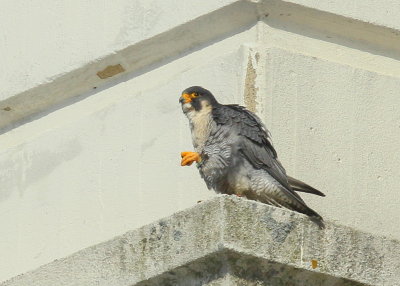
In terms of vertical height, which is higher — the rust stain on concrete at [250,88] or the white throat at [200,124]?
the rust stain on concrete at [250,88]

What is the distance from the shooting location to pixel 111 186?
21.7 ft

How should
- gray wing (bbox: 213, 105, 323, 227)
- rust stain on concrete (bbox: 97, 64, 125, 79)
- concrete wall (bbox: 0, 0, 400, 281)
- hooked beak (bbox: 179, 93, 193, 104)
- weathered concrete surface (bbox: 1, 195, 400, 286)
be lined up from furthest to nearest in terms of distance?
rust stain on concrete (bbox: 97, 64, 125, 79) < concrete wall (bbox: 0, 0, 400, 281) < hooked beak (bbox: 179, 93, 193, 104) < gray wing (bbox: 213, 105, 323, 227) < weathered concrete surface (bbox: 1, 195, 400, 286)

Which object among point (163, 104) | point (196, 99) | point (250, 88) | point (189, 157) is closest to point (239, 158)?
point (189, 157)

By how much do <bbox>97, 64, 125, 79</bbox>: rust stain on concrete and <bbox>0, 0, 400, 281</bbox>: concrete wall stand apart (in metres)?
0.03

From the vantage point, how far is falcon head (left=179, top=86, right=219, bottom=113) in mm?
6039

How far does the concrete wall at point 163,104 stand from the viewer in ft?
20.6

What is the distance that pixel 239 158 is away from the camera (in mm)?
5816

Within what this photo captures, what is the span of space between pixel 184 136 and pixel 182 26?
53 cm

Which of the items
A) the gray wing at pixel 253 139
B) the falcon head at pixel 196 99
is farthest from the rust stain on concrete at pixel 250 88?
the gray wing at pixel 253 139

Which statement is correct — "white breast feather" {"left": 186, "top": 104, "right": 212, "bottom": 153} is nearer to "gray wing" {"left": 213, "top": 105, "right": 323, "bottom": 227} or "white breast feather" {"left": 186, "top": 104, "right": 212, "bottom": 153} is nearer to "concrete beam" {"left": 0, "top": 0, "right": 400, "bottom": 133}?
"gray wing" {"left": 213, "top": 105, "right": 323, "bottom": 227}

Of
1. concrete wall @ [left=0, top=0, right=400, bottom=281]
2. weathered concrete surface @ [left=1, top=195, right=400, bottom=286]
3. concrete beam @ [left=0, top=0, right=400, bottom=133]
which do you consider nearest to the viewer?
weathered concrete surface @ [left=1, top=195, right=400, bottom=286]

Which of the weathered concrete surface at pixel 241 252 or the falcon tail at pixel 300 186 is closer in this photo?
the weathered concrete surface at pixel 241 252

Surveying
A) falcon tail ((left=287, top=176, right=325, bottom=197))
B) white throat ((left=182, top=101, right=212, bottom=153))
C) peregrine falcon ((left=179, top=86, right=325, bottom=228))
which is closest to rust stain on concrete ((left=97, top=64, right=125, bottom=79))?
white throat ((left=182, top=101, right=212, bottom=153))

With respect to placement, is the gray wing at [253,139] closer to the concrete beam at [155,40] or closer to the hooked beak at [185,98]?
the hooked beak at [185,98]
